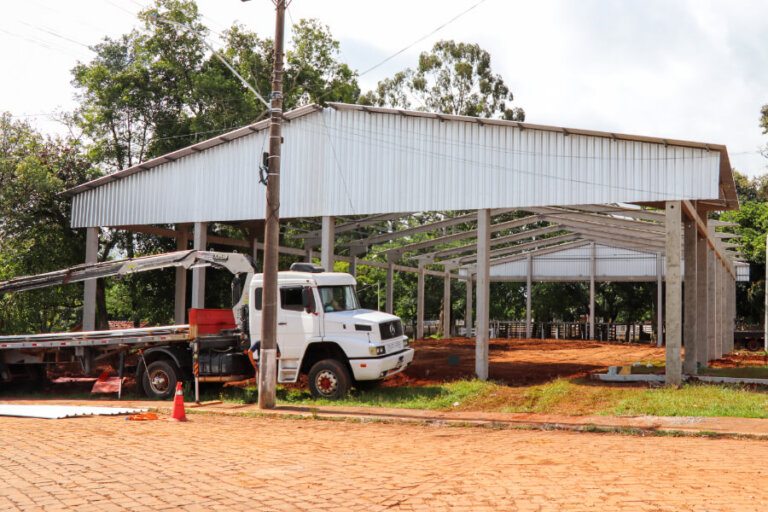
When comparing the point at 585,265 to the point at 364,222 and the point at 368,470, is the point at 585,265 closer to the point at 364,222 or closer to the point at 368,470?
the point at 364,222

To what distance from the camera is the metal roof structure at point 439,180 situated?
54.0 ft

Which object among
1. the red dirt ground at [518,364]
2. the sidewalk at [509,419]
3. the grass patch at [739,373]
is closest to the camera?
the sidewalk at [509,419]

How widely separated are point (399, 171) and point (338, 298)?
477 cm

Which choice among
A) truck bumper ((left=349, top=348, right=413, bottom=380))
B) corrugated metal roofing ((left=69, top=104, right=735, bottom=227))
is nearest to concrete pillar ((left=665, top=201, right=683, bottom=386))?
corrugated metal roofing ((left=69, top=104, right=735, bottom=227))

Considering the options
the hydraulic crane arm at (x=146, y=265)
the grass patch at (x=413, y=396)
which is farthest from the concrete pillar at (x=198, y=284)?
the grass patch at (x=413, y=396)

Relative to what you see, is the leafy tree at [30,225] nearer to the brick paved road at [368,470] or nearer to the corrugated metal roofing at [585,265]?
the brick paved road at [368,470]

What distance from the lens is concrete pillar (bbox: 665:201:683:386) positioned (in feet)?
51.2

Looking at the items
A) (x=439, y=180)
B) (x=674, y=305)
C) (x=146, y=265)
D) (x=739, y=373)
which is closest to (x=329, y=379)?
(x=439, y=180)

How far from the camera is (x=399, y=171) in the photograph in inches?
750

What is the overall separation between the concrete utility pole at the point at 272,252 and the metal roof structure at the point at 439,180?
4979 mm

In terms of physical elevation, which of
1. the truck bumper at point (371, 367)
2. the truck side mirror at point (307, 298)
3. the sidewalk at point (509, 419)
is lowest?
the sidewalk at point (509, 419)

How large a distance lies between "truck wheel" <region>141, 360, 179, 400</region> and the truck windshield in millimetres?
4437

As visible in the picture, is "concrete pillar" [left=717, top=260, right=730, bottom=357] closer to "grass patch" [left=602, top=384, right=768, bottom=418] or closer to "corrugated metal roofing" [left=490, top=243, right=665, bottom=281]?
"corrugated metal roofing" [left=490, top=243, right=665, bottom=281]

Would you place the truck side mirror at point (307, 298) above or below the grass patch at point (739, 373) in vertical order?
above
